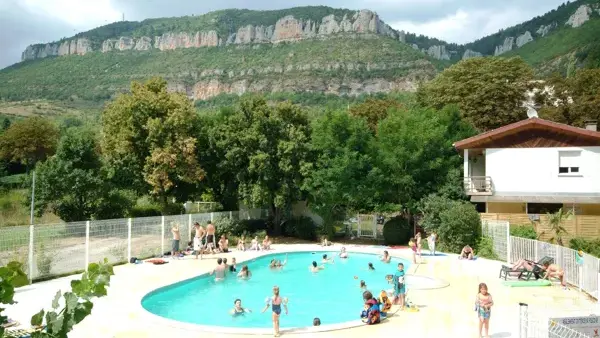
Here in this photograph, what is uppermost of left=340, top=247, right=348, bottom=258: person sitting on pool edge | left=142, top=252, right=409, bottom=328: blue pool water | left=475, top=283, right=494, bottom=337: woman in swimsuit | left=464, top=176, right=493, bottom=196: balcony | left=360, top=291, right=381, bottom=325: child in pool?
left=464, top=176, right=493, bottom=196: balcony

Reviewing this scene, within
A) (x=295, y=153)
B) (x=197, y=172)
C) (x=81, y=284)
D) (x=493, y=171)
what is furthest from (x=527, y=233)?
(x=81, y=284)

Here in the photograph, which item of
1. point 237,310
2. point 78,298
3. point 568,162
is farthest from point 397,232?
point 78,298

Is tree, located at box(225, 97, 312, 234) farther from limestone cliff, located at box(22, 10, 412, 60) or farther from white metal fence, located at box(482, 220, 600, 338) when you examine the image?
limestone cliff, located at box(22, 10, 412, 60)

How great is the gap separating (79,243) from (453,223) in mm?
17423

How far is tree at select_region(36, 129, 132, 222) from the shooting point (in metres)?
28.7

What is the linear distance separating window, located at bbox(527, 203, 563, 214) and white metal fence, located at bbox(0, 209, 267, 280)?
19857 millimetres

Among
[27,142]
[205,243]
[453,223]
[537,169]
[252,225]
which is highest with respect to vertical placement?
[27,142]

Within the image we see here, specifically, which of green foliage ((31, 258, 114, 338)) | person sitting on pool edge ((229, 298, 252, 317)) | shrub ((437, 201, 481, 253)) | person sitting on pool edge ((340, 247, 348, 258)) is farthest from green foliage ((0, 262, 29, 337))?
shrub ((437, 201, 481, 253))

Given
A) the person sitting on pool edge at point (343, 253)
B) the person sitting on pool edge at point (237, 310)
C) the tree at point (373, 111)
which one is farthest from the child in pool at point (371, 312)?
the tree at point (373, 111)

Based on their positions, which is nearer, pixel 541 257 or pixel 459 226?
pixel 541 257

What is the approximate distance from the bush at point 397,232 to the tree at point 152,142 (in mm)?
11697

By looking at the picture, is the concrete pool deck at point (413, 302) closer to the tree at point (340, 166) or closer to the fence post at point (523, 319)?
the fence post at point (523, 319)

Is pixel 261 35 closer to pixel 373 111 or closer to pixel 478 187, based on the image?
pixel 373 111

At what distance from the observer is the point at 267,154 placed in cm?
2947
